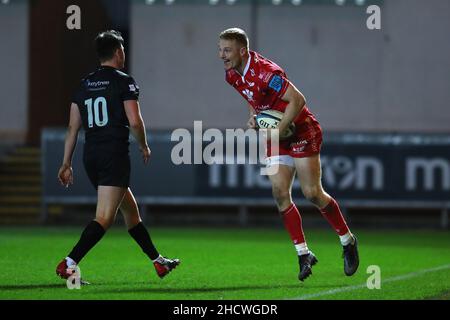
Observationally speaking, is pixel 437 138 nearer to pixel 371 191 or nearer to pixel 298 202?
pixel 371 191

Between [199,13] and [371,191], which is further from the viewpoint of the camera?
[199,13]

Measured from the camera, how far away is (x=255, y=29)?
2241cm

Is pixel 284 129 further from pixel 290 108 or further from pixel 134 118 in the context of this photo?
pixel 134 118

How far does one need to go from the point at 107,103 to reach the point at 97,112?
116mm

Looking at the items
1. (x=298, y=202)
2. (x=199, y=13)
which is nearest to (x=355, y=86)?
(x=199, y=13)

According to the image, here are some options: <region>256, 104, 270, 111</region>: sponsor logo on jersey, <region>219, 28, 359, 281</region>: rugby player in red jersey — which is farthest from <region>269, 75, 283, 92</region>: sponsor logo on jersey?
<region>256, 104, 270, 111</region>: sponsor logo on jersey

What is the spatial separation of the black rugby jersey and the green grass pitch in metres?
1.27

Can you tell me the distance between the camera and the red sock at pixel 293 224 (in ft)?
29.8

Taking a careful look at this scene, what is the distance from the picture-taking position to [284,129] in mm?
8906

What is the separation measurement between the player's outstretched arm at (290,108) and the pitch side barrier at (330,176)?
885 centimetres

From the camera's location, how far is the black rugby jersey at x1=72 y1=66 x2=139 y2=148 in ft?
28.0

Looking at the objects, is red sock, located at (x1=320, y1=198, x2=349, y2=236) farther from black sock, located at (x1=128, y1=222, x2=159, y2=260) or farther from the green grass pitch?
black sock, located at (x1=128, y1=222, x2=159, y2=260)

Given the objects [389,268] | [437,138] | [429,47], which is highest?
[429,47]
